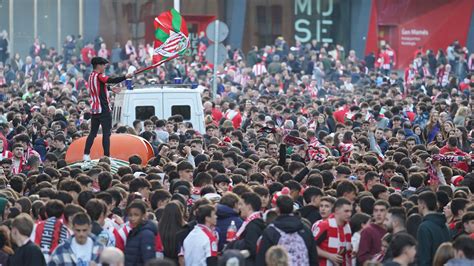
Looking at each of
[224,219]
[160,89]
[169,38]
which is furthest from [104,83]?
[224,219]

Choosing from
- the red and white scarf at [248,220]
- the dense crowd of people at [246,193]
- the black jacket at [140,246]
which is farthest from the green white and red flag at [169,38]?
the black jacket at [140,246]

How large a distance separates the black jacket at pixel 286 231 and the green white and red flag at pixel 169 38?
967cm

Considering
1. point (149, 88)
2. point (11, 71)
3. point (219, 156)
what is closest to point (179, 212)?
point (219, 156)

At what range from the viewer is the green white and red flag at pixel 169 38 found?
21391mm

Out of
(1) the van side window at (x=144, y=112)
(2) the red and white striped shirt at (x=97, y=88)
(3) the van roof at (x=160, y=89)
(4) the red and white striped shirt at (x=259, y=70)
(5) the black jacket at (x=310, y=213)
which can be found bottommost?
(5) the black jacket at (x=310, y=213)

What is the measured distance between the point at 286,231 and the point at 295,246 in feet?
0.49

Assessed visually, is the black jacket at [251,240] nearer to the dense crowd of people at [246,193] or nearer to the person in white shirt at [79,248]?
the dense crowd of people at [246,193]

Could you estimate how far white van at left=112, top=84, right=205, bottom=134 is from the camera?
83.1 feet

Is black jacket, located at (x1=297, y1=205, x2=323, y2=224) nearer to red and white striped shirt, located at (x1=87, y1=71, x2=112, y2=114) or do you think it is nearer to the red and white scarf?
the red and white scarf

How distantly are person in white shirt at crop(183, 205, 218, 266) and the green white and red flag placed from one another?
9236mm

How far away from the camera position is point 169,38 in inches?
866

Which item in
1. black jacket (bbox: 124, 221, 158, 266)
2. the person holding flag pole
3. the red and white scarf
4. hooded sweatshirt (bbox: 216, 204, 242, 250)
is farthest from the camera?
the person holding flag pole

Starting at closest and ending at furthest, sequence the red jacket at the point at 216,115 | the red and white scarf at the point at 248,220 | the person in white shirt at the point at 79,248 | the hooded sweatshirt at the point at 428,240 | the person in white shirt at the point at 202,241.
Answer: the person in white shirt at the point at 79,248, the person in white shirt at the point at 202,241, the red and white scarf at the point at 248,220, the hooded sweatshirt at the point at 428,240, the red jacket at the point at 216,115

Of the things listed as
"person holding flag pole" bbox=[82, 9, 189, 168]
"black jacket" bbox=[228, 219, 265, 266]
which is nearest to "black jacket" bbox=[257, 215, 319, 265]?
"black jacket" bbox=[228, 219, 265, 266]
